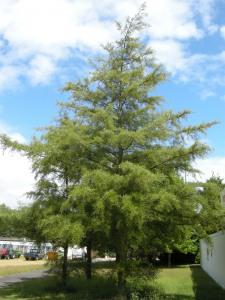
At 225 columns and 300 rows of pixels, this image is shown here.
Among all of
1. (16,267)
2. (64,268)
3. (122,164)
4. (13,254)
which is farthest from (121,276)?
(13,254)

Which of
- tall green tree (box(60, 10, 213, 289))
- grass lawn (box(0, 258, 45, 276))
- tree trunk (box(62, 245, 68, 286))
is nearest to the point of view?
tall green tree (box(60, 10, 213, 289))

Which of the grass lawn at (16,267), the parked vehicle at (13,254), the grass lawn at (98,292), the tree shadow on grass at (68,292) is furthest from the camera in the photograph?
the parked vehicle at (13,254)

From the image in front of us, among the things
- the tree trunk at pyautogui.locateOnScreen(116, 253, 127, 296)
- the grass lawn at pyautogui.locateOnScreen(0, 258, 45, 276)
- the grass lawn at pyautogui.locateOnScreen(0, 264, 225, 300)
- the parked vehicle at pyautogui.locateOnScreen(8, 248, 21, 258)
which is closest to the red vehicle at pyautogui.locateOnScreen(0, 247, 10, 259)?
the parked vehicle at pyautogui.locateOnScreen(8, 248, 21, 258)

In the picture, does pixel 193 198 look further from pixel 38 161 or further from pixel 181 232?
pixel 38 161

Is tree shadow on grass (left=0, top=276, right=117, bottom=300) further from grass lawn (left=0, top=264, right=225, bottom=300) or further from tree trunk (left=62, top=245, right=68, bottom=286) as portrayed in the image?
tree trunk (left=62, top=245, right=68, bottom=286)

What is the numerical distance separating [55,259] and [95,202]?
955 centimetres

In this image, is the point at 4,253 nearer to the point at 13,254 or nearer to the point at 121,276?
the point at 13,254

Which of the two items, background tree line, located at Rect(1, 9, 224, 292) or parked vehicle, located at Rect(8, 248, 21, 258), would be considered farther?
parked vehicle, located at Rect(8, 248, 21, 258)

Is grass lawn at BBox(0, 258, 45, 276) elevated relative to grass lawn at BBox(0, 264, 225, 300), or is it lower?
lower

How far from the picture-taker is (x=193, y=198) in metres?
14.1

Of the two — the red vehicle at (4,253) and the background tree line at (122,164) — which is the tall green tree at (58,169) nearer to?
the background tree line at (122,164)

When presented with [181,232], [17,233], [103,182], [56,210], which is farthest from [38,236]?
[103,182]

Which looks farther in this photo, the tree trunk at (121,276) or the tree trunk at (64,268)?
the tree trunk at (64,268)

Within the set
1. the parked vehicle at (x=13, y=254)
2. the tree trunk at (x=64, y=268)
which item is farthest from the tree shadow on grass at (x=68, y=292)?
the parked vehicle at (x=13, y=254)
